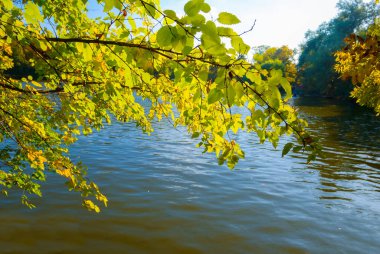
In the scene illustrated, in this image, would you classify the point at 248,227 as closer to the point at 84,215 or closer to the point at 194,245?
the point at 194,245

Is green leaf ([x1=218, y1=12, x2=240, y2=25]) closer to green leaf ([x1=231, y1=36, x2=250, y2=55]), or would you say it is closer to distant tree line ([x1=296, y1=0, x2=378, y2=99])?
green leaf ([x1=231, y1=36, x2=250, y2=55])

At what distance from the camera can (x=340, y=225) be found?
310 inches

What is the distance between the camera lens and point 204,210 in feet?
28.1

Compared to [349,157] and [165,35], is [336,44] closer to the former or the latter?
[349,157]

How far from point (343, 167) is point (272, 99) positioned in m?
13.5

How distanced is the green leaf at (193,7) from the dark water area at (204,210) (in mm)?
6061

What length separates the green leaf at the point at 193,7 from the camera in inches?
56.1

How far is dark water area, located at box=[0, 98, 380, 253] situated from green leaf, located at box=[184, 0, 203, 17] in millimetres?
6061

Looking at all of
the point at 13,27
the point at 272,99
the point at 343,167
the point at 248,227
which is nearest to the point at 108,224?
the point at 248,227

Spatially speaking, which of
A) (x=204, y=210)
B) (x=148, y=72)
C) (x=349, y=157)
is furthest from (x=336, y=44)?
(x=148, y=72)

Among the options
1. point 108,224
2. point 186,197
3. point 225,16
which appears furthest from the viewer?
point 186,197

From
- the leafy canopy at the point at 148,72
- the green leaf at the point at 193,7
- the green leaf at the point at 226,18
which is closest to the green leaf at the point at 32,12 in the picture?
the leafy canopy at the point at 148,72

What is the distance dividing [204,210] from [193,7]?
7723mm

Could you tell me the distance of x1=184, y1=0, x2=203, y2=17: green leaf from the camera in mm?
1425
